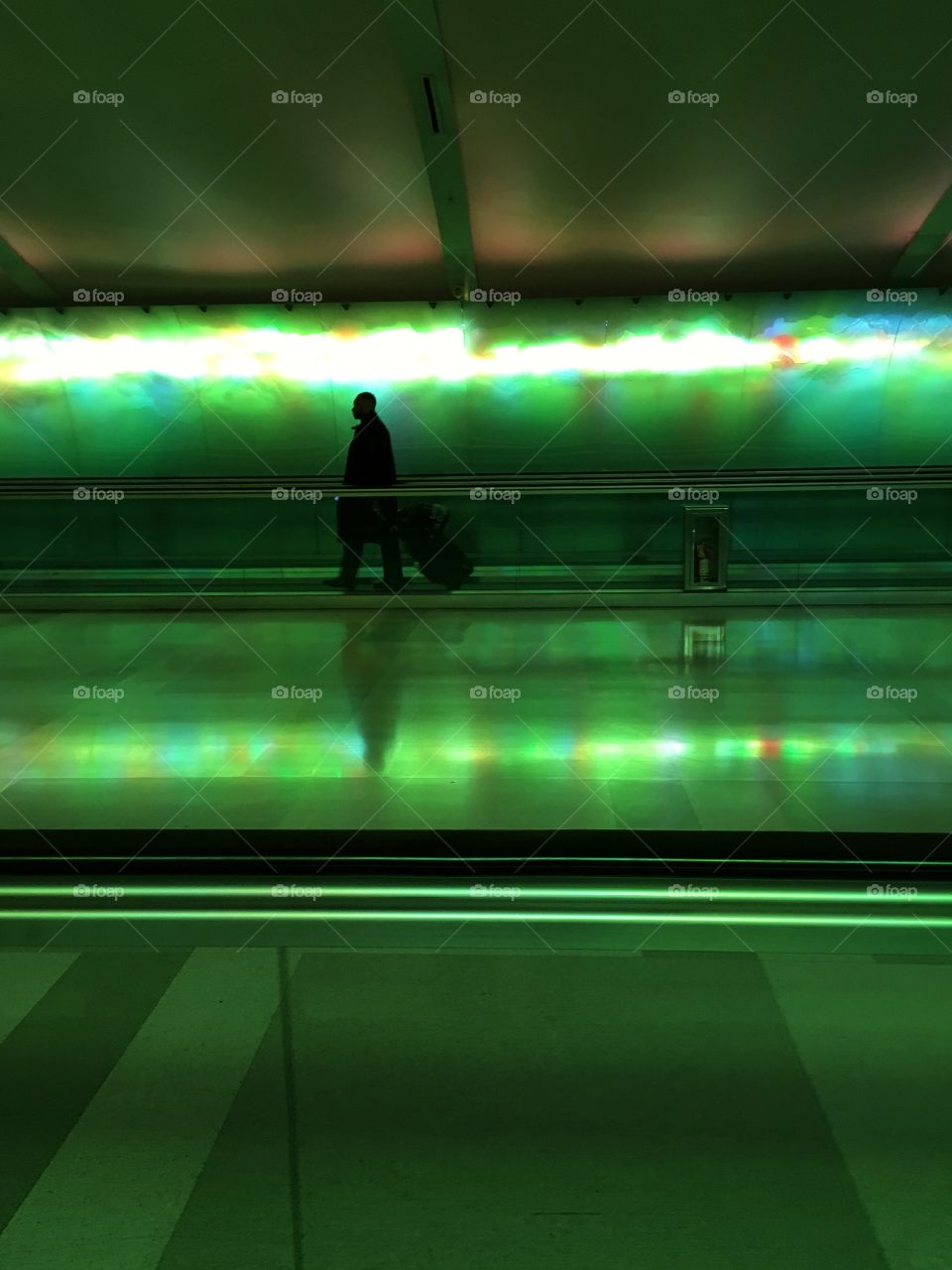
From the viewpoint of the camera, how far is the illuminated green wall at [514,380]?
13.6m

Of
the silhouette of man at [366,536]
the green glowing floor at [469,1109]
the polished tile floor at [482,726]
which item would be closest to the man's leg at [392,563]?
the silhouette of man at [366,536]

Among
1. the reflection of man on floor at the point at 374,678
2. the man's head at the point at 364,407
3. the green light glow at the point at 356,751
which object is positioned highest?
the man's head at the point at 364,407

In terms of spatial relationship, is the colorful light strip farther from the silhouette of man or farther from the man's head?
the man's head

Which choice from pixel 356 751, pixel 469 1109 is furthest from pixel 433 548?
pixel 469 1109

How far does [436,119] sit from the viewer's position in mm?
9617

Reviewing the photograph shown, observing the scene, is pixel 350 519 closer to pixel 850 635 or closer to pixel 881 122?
pixel 850 635

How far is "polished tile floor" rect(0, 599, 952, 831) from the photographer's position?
3.41m

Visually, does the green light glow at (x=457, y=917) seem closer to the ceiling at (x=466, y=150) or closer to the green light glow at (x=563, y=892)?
the green light glow at (x=563, y=892)

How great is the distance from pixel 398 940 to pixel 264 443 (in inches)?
498

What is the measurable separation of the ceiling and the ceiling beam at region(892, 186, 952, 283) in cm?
3

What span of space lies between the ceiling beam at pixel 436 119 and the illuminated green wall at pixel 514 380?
1635 millimetres

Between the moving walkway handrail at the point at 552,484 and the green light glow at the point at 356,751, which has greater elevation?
the moving walkway handrail at the point at 552,484

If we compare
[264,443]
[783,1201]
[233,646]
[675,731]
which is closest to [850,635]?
[675,731]

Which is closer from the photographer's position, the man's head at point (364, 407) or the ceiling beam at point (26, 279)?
the man's head at point (364, 407)
